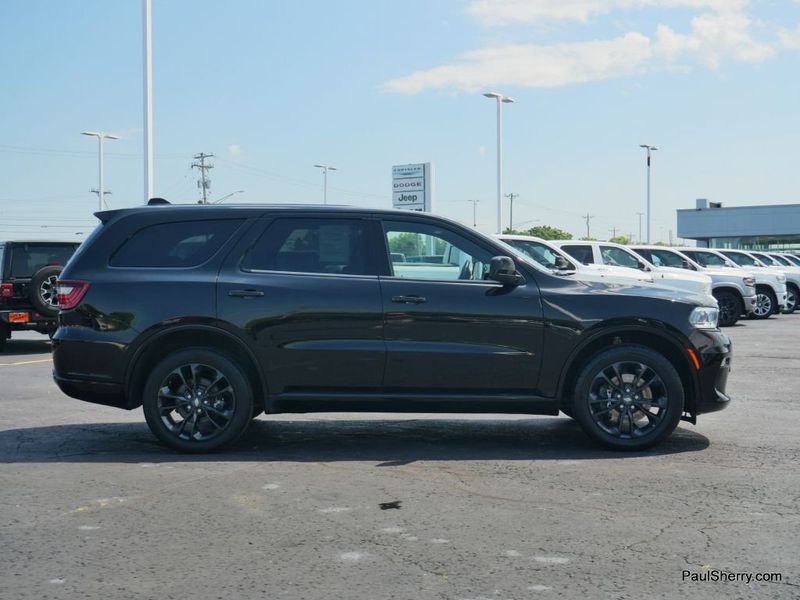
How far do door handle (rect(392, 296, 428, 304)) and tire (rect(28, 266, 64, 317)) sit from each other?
9760 millimetres

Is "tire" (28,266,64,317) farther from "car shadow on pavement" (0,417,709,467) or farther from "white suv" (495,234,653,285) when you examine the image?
"car shadow on pavement" (0,417,709,467)

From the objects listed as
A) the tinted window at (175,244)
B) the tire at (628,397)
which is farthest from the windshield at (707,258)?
the tinted window at (175,244)

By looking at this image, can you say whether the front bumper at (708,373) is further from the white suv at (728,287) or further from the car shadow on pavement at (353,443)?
the white suv at (728,287)

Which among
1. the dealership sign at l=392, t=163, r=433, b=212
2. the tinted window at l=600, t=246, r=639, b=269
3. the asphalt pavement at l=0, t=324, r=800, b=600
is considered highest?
the dealership sign at l=392, t=163, r=433, b=212

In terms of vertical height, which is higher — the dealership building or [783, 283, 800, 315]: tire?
the dealership building

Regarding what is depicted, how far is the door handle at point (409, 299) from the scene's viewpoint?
6.86 metres

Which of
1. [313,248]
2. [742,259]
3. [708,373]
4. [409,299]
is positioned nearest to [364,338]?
[409,299]

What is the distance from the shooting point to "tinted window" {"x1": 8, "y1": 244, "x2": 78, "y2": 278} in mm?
15820

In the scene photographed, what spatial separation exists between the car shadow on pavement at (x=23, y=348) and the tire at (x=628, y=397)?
1050 cm

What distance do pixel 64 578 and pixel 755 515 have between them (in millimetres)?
3554

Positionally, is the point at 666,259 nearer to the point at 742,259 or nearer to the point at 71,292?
the point at 742,259

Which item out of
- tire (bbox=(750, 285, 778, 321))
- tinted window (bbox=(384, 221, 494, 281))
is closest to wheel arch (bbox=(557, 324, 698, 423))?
tinted window (bbox=(384, 221, 494, 281))

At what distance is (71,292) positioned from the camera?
278 inches

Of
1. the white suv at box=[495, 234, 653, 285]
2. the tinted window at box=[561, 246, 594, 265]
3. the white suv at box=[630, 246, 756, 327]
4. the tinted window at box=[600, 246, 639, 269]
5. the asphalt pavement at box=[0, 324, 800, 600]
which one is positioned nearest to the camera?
the asphalt pavement at box=[0, 324, 800, 600]
